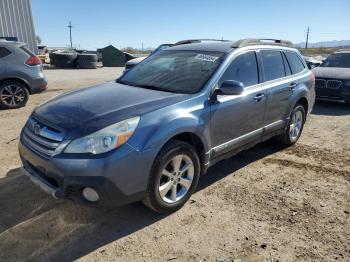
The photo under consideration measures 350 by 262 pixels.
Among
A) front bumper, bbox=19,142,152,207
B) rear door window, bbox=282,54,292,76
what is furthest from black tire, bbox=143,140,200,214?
rear door window, bbox=282,54,292,76

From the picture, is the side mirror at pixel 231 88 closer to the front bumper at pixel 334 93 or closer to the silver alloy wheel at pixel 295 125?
the silver alloy wheel at pixel 295 125

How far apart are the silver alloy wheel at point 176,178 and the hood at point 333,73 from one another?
24.0 ft

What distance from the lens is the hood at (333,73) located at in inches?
367

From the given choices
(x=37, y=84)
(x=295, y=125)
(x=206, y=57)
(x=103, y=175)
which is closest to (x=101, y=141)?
(x=103, y=175)

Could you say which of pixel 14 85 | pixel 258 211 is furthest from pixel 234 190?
pixel 14 85

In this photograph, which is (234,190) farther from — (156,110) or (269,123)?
(156,110)

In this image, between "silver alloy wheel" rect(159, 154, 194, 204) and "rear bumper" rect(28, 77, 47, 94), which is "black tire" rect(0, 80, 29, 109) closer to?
"rear bumper" rect(28, 77, 47, 94)

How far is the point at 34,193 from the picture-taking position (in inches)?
156

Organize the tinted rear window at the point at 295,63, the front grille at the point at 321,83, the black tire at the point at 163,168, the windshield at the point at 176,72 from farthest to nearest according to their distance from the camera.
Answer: the front grille at the point at 321,83
the tinted rear window at the point at 295,63
the windshield at the point at 176,72
the black tire at the point at 163,168

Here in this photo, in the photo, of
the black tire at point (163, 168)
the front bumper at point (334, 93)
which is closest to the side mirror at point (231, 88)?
the black tire at point (163, 168)

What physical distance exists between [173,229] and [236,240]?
613 millimetres

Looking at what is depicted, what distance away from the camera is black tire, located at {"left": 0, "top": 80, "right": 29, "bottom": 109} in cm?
827

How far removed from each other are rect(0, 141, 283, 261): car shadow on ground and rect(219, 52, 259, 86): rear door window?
142cm

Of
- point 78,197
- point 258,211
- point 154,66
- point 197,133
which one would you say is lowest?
point 258,211
